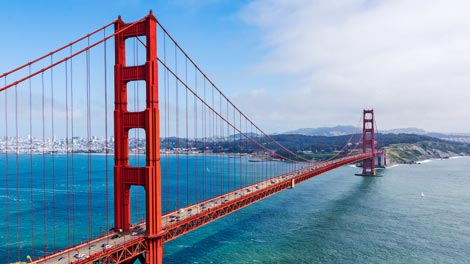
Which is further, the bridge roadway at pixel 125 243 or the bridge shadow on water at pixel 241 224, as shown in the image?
the bridge shadow on water at pixel 241 224

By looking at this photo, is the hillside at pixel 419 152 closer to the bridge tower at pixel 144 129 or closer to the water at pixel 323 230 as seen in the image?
the water at pixel 323 230

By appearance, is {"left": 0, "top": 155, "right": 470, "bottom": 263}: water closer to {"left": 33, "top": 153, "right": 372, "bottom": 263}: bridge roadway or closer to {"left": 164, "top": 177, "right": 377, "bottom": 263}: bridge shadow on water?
{"left": 164, "top": 177, "right": 377, "bottom": 263}: bridge shadow on water

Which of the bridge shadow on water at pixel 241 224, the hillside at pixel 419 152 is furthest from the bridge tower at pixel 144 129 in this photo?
the hillside at pixel 419 152

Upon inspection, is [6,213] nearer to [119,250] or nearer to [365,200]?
[119,250]

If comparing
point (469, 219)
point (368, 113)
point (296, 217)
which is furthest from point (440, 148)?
point (296, 217)

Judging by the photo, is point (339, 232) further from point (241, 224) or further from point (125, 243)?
point (125, 243)

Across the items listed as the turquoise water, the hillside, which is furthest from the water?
the hillside
